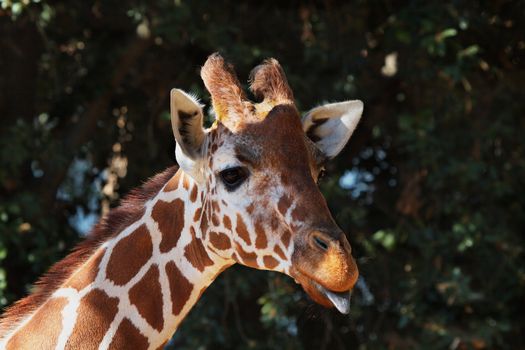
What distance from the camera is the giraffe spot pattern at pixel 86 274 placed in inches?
147

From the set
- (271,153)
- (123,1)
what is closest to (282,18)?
(123,1)

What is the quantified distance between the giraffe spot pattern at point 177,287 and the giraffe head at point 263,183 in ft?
0.54

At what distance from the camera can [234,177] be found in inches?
142

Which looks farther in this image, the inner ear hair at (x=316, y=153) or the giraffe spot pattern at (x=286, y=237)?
the inner ear hair at (x=316, y=153)

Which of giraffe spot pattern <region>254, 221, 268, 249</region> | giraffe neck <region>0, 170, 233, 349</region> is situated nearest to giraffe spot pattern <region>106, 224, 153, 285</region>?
giraffe neck <region>0, 170, 233, 349</region>

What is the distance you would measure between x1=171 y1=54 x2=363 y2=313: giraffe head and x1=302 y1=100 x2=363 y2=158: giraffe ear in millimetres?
163

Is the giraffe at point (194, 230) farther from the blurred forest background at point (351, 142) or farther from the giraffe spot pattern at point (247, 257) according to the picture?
the blurred forest background at point (351, 142)

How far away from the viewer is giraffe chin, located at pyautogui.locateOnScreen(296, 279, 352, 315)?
10.8 ft

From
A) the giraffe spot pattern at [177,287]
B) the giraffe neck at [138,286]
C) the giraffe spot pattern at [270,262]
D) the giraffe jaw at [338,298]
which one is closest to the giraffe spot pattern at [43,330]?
the giraffe neck at [138,286]

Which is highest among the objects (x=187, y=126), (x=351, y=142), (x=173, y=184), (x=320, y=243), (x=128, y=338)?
(x=187, y=126)

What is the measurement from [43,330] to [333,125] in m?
1.44

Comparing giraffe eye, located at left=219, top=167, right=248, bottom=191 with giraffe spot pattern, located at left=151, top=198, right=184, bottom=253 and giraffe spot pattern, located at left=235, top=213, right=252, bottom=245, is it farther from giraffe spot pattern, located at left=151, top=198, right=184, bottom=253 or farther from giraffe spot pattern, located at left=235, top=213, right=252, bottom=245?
giraffe spot pattern, located at left=151, top=198, right=184, bottom=253

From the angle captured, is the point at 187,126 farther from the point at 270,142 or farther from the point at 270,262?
the point at 270,262

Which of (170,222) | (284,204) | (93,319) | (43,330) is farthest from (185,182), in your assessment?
(43,330)
